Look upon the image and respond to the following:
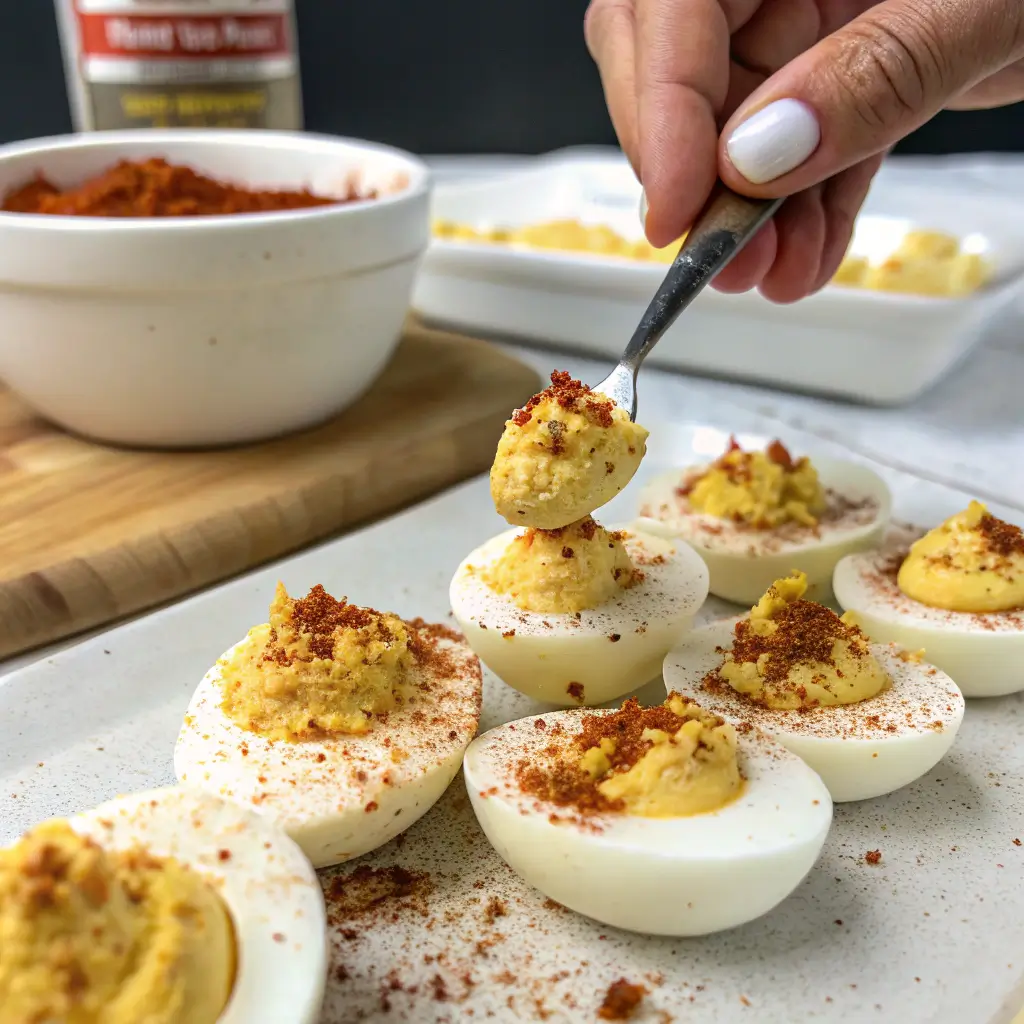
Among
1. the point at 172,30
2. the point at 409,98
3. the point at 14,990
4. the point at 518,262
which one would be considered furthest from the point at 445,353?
the point at 409,98

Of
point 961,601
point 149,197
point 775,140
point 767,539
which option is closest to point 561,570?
point 767,539

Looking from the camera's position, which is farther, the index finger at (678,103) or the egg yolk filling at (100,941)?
the index finger at (678,103)

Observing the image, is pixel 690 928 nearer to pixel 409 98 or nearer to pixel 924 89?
pixel 924 89

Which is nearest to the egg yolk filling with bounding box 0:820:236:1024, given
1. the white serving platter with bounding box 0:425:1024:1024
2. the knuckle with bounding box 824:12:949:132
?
the white serving platter with bounding box 0:425:1024:1024

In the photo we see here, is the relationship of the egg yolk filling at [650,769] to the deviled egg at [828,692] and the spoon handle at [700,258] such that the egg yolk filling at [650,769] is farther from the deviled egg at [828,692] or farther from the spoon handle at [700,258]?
the spoon handle at [700,258]

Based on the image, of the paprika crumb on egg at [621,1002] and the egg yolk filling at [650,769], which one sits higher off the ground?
the egg yolk filling at [650,769]

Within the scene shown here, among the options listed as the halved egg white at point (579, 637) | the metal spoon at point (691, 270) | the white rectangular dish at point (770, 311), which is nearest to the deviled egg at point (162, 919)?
the halved egg white at point (579, 637)

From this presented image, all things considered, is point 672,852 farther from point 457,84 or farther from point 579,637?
point 457,84
